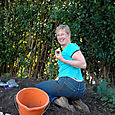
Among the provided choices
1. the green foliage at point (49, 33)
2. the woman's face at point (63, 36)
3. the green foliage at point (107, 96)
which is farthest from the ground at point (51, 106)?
the green foliage at point (49, 33)

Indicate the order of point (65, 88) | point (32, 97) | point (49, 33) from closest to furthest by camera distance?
point (32, 97)
point (65, 88)
point (49, 33)

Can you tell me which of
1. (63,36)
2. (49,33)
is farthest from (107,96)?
(49,33)

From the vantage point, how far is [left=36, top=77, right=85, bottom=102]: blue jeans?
7.91 feet

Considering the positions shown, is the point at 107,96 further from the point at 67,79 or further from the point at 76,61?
the point at 76,61

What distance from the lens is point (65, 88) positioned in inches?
95.0

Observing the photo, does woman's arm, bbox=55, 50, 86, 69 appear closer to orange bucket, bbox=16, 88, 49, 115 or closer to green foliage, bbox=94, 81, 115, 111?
orange bucket, bbox=16, 88, 49, 115

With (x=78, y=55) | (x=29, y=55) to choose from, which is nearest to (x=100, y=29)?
(x=78, y=55)

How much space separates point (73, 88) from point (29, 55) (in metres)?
2.48

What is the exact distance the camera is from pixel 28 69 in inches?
185

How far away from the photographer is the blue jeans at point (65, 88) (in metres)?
2.41

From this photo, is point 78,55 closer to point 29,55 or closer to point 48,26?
point 48,26

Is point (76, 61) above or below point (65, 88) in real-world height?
above

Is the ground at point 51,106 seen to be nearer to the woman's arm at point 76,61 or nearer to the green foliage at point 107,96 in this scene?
the green foliage at point 107,96

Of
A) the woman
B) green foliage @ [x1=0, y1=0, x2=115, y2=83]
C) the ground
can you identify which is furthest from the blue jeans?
green foliage @ [x1=0, y1=0, x2=115, y2=83]
